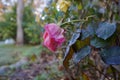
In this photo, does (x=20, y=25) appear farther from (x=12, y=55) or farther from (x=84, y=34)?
(x=84, y=34)

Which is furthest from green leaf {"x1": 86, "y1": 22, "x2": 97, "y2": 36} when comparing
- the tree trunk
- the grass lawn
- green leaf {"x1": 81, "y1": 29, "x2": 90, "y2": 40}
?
the tree trunk

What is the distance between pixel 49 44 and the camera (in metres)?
1.02

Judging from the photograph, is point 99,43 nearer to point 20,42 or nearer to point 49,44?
point 49,44

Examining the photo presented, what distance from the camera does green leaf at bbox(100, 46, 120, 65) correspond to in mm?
909

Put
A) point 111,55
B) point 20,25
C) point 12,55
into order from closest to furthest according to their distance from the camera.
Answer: point 111,55 → point 12,55 → point 20,25

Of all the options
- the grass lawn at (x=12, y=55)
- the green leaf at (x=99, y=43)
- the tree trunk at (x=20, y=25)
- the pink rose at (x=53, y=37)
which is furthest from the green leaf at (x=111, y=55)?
the tree trunk at (x=20, y=25)

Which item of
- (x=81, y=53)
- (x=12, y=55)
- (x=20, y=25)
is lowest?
(x=12, y=55)

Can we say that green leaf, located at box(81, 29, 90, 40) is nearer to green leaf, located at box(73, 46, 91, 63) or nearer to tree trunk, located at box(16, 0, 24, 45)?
green leaf, located at box(73, 46, 91, 63)

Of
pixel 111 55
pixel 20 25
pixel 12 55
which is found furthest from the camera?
pixel 20 25

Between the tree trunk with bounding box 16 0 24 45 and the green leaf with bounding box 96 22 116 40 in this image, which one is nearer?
the green leaf with bounding box 96 22 116 40

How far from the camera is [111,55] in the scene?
0.93 meters

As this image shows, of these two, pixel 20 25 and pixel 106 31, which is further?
pixel 20 25

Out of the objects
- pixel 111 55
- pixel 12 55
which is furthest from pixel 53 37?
pixel 12 55

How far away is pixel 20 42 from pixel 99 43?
9839 mm
